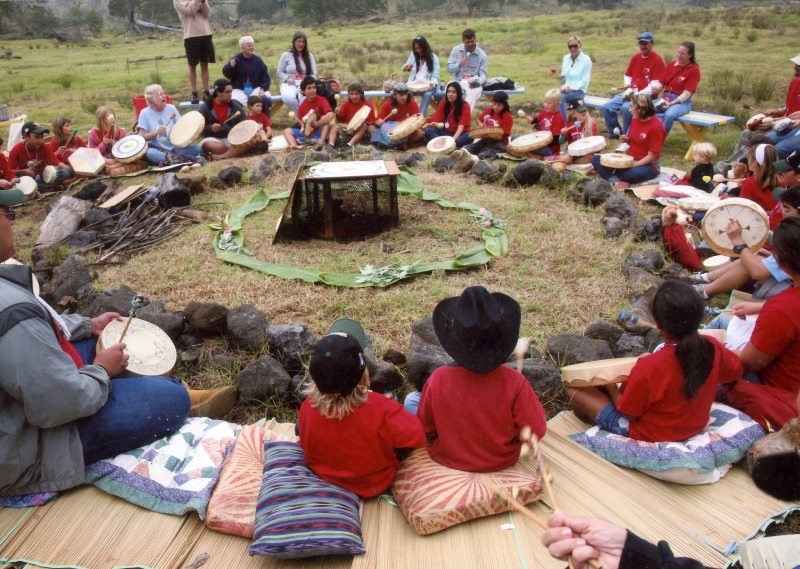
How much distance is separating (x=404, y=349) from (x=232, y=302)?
5.20 ft

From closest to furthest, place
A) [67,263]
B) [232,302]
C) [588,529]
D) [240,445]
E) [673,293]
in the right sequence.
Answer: [588,529]
[673,293]
[240,445]
[232,302]
[67,263]

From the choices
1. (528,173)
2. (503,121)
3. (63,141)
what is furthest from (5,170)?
(503,121)

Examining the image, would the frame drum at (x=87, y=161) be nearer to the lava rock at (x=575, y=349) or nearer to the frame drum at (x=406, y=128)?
the frame drum at (x=406, y=128)

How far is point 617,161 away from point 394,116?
4.05 meters

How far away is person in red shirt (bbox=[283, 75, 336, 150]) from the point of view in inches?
392

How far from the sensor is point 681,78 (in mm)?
9258

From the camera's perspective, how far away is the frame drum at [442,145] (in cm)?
927

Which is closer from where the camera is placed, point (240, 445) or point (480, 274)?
point (240, 445)

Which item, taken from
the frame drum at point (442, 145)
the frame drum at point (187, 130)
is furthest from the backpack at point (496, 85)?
the frame drum at point (187, 130)

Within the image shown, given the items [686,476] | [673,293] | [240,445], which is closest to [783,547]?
[686,476]

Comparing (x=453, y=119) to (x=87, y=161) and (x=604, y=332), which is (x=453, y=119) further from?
(x=604, y=332)

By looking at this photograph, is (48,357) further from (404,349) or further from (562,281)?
(562,281)

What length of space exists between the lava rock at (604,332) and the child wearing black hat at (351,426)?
2015 millimetres

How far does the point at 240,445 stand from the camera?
9.95 ft
